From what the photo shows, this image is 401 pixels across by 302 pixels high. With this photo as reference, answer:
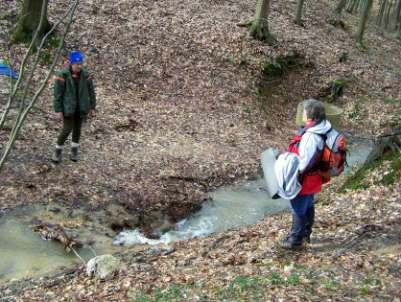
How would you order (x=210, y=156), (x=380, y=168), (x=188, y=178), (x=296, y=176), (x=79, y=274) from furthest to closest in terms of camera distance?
(x=210, y=156) → (x=188, y=178) → (x=380, y=168) → (x=79, y=274) → (x=296, y=176)

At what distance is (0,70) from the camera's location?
12594 millimetres

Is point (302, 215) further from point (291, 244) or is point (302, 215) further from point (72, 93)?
point (72, 93)

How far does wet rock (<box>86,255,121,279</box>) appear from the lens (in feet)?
21.5

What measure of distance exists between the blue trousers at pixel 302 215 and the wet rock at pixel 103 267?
235 cm

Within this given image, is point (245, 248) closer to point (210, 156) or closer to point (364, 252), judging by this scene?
point (364, 252)

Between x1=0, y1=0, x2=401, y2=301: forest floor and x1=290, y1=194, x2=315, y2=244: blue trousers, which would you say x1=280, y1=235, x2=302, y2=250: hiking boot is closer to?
x1=290, y1=194, x2=315, y2=244: blue trousers

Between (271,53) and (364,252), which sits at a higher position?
(364,252)

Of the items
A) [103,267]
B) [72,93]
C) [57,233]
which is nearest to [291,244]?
[103,267]

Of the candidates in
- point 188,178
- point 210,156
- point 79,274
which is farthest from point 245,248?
point 210,156

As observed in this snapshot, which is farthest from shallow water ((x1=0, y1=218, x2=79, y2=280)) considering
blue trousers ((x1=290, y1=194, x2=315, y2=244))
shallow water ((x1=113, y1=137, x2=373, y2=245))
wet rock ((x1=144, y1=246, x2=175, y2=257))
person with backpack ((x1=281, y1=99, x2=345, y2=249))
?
person with backpack ((x1=281, y1=99, x2=345, y2=249))

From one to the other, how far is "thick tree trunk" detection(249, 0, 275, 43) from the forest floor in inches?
14.4

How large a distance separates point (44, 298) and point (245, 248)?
2.71 m

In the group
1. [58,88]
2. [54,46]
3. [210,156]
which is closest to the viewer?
[58,88]

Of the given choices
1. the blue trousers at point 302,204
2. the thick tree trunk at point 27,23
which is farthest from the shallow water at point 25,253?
the thick tree trunk at point 27,23
